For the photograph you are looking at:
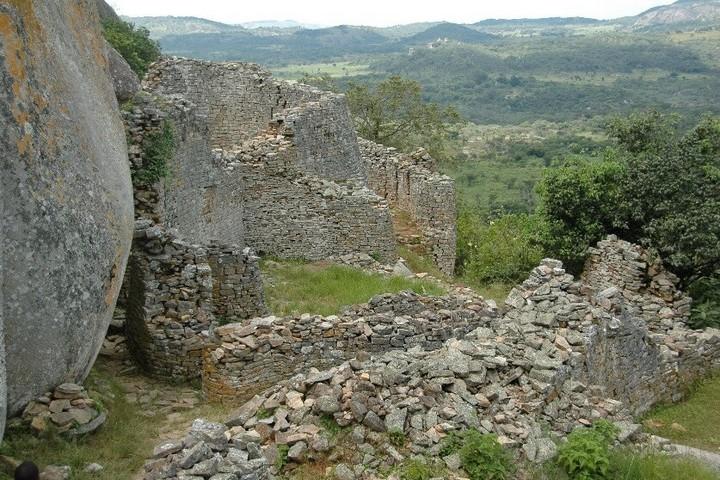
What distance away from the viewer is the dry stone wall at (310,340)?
1059cm

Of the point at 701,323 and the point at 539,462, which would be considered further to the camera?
the point at 701,323

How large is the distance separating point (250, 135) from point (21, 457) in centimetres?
1786

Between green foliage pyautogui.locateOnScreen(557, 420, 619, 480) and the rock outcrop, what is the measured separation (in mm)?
5767

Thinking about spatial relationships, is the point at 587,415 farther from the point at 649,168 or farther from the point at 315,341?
the point at 649,168

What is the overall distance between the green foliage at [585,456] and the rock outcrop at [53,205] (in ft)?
18.9

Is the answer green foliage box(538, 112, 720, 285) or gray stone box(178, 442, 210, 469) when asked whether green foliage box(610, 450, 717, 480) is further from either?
green foliage box(538, 112, 720, 285)

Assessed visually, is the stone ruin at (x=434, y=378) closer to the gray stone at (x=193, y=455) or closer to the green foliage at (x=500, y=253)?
the gray stone at (x=193, y=455)

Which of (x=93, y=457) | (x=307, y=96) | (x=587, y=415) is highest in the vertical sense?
(x=307, y=96)

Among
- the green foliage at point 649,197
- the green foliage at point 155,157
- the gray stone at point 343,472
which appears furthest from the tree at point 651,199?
the gray stone at point 343,472

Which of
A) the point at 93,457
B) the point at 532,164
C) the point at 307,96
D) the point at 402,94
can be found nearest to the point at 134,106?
the point at 93,457

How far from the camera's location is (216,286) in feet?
42.6

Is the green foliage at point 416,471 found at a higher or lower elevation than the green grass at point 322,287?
higher

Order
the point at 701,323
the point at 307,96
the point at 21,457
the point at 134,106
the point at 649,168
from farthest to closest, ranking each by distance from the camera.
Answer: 1. the point at 307,96
2. the point at 649,168
3. the point at 701,323
4. the point at 134,106
5. the point at 21,457

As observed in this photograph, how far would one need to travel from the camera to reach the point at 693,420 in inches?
540
